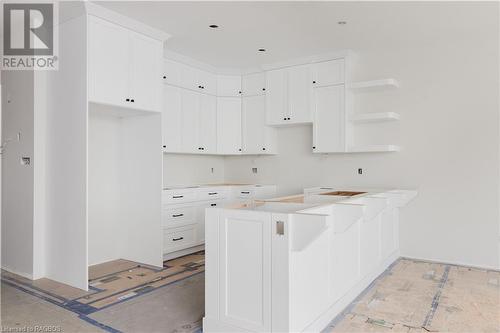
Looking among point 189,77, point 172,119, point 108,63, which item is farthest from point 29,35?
Result: point 189,77

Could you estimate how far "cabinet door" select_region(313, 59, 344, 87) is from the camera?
4.82 meters

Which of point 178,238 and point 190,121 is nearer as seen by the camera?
point 178,238

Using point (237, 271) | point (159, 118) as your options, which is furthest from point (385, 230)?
point (159, 118)

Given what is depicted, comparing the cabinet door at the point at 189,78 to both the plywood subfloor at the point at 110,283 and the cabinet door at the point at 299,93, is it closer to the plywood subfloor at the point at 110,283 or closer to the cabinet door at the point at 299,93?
the cabinet door at the point at 299,93

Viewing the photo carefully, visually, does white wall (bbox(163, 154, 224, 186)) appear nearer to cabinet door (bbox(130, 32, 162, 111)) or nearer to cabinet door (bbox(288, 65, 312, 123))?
cabinet door (bbox(130, 32, 162, 111))

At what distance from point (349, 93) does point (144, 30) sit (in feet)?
8.56

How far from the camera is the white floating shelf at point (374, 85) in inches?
177

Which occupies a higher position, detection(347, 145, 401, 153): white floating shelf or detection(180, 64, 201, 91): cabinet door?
detection(180, 64, 201, 91): cabinet door

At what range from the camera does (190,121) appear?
515 cm

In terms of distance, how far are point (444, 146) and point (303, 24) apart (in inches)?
86.0

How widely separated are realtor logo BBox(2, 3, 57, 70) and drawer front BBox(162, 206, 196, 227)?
1988 millimetres

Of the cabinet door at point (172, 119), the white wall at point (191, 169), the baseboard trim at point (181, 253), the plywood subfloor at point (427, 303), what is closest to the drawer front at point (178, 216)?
the baseboard trim at point (181, 253)

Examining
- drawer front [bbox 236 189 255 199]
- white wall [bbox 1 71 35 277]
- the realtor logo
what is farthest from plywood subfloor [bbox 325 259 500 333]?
the realtor logo

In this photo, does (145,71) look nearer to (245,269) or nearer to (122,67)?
(122,67)
